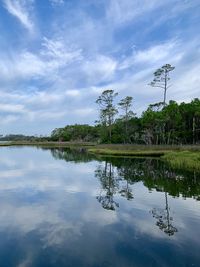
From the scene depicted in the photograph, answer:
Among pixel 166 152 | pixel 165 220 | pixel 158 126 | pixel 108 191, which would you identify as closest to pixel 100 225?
pixel 165 220

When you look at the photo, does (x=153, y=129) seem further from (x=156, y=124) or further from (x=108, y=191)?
(x=108, y=191)

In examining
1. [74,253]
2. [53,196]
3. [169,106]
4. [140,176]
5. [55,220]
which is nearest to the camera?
[74,253]

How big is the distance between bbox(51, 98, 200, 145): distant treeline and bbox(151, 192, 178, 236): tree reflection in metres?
47.6

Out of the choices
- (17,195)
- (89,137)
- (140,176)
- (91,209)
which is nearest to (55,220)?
(91,209)

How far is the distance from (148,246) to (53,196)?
8914 millimetres

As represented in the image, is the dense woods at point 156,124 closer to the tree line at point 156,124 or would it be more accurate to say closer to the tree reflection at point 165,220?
the tree line at point 156,124

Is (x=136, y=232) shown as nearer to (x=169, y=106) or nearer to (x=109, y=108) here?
(x=169, y=106)

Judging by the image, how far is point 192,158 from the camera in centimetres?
3128

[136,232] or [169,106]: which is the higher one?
A: [169,106]

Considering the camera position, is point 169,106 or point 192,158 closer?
point 192,158

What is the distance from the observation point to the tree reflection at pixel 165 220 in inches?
417

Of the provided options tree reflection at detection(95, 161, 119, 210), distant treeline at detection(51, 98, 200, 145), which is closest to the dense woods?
distant treeline at detection(51, 98, 200, 145)

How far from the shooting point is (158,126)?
69.3 metres

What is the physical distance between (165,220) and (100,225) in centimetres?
272
